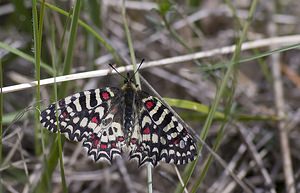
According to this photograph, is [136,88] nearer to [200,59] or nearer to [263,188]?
[200,59]

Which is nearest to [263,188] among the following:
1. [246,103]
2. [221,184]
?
[221,184]

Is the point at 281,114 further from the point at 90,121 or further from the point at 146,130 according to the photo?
the point at 90,121

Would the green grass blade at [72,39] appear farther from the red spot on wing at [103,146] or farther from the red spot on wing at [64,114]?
the red spot on wing at [103,146]

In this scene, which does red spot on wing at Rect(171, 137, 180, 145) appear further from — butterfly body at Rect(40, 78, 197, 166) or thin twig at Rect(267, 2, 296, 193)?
thin twig at Rect(267, 2, 296, 193)

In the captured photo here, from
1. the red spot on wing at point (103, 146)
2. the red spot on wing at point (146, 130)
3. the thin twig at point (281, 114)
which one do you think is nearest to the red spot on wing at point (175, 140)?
the red spot on wing at point (146, 130)

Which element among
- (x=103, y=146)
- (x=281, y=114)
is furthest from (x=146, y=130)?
(x=281, y=114)

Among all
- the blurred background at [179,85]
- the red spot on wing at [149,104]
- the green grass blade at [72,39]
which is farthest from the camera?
the blurred background at [179,85]

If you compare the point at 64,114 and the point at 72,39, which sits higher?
the point at 72,39

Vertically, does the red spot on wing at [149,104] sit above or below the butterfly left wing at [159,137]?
above

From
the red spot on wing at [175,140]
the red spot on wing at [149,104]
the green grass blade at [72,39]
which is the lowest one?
the red spot on wing at [175,140]
